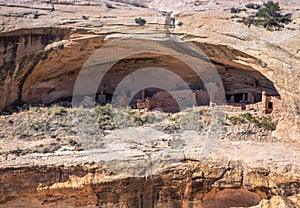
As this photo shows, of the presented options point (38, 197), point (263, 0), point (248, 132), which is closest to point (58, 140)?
point (38, 197)

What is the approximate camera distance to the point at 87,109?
15.1 m

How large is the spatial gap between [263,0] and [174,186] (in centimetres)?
746

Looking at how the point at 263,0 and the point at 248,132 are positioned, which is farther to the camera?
the point at 263,0

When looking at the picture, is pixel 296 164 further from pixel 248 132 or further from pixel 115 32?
pixel 115 32

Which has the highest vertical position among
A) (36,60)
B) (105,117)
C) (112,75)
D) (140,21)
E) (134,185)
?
(140,21)

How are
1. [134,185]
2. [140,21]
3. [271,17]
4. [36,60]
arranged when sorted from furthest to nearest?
1. [36,60]
2. [140,21]
3. [271,17]
4. [134,185]

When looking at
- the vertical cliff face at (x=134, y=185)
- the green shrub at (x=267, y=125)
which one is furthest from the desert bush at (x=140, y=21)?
the green shrub at (x=267, y=125)

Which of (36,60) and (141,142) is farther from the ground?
(36,60)

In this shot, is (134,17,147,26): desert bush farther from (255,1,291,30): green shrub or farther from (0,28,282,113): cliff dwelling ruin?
(255,1,291,30): green shrub

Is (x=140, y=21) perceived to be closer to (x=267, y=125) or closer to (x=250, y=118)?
(x=250, y=118)

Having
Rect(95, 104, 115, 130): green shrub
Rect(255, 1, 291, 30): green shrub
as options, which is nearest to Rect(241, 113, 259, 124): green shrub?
→ Rect(255, 1, 291, 30): green shrub

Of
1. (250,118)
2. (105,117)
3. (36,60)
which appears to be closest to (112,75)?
(105,117)

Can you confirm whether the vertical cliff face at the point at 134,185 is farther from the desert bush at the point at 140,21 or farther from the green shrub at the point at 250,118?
the desert bush at the point at 140,21

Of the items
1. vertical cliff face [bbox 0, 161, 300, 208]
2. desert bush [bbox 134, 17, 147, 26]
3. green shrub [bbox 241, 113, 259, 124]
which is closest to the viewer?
vertical cliff face [bbox 0, 161, 300, 208]
